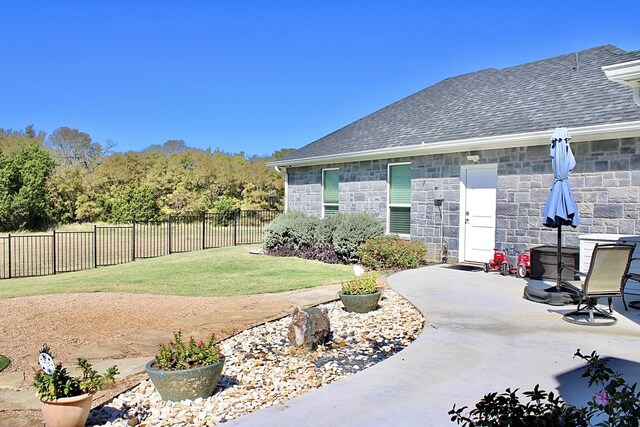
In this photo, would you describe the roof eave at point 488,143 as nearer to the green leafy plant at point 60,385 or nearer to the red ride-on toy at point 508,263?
the red ride-on toy at point 508,263

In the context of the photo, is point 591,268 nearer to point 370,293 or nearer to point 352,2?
point 370,293

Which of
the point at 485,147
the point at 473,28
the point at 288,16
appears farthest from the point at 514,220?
the point at 288,16

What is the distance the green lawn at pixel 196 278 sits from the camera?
355 inches

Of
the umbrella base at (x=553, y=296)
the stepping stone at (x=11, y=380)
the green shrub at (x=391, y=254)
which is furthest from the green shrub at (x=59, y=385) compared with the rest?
the green shrub at (x=391, y=254)

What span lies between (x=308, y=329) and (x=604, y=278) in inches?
145

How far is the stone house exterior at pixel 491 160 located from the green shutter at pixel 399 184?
1.1 inches

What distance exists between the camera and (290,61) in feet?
67.9

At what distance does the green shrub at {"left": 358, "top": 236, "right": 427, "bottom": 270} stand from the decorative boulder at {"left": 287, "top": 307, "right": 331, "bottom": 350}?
5.29 metres

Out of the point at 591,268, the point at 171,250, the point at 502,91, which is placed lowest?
the point at 171,250

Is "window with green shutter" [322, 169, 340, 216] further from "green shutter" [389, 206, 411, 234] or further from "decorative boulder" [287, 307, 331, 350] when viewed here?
"decorative boulder" [287, 307, 331, 350]

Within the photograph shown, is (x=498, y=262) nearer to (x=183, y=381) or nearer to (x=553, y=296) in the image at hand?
(x=553, y=296)

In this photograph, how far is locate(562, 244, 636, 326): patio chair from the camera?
5.59 meters

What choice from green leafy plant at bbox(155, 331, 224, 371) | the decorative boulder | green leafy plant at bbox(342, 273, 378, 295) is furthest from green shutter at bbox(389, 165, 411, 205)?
green leafy plant at bbox(155, 331, 224, 371)

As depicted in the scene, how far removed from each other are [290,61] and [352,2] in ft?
23.9
